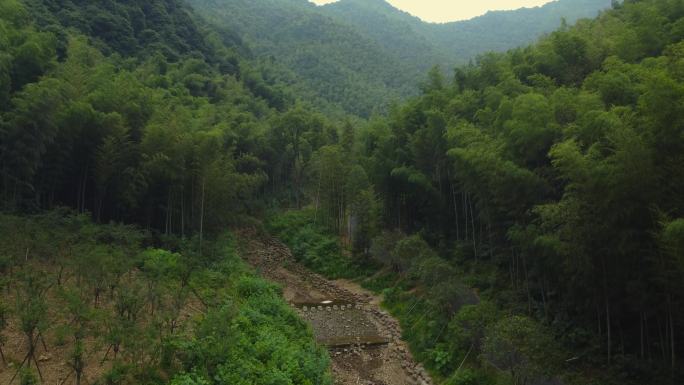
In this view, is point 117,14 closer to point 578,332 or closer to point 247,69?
point 247,69

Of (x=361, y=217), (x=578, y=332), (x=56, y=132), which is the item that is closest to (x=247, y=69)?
(x=361, y=217)

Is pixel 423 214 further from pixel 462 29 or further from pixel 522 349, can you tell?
pixel 462 29

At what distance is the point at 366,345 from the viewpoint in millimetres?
13945

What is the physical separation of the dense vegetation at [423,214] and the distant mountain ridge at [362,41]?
2822cm

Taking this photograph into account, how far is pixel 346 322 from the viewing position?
15.8 meters

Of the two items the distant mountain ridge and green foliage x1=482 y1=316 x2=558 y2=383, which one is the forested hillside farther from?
the distant mountain ridge

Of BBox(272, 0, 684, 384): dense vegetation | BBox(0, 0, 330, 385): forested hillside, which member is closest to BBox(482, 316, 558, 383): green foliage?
BBox(272, 0, 684, 384): dense vegetation

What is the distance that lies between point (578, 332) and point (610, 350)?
2.40ft

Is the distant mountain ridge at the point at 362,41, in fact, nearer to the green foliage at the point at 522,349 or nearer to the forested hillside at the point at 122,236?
the forested hillside at the point at 122,236

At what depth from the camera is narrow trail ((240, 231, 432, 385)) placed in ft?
40.1

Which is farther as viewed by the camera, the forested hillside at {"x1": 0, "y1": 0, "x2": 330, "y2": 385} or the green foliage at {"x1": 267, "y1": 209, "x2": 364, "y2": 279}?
the green foliage at {"x1": 267, "y1": 209, "x2": 364, "y2": 279}

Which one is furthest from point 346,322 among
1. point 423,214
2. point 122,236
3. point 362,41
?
point 362,41

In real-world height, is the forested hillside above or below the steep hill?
below

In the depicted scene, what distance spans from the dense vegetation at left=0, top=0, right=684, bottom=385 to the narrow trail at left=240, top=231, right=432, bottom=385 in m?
0.66
